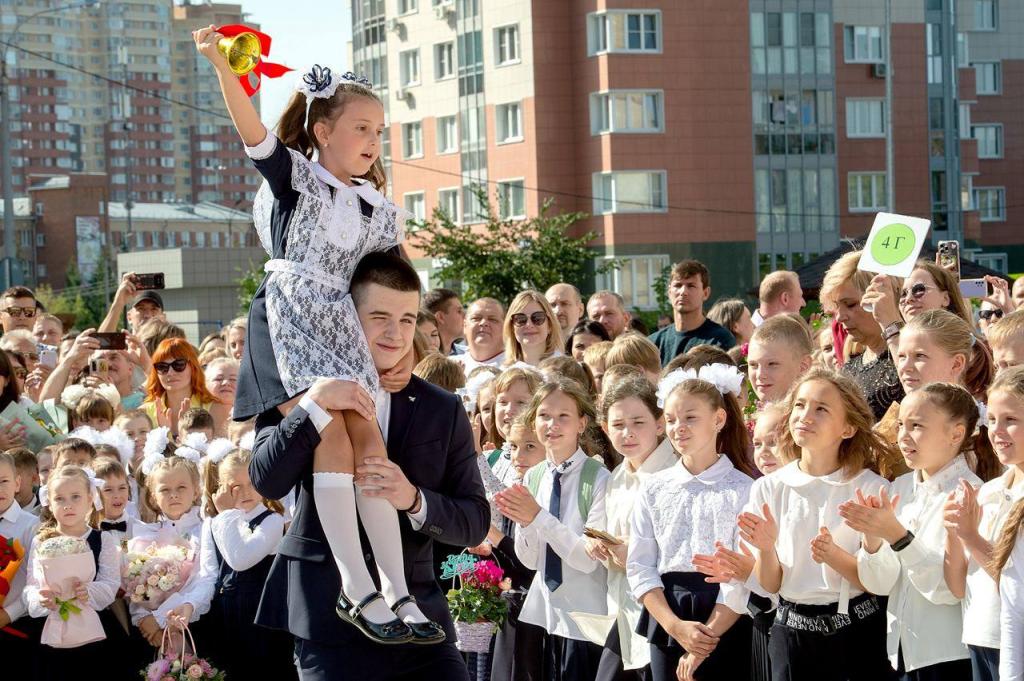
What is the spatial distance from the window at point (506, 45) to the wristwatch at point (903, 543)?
43953 millimetres

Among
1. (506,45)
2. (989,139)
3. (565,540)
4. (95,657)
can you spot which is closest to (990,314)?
(565,540)

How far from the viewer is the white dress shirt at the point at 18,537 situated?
25.3ft

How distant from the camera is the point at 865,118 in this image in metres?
52.3

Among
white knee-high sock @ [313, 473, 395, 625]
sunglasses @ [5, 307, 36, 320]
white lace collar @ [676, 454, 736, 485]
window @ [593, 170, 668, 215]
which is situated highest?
window @ [593, 170, 668, 215]

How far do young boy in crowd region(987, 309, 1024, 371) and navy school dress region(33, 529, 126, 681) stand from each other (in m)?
4.71

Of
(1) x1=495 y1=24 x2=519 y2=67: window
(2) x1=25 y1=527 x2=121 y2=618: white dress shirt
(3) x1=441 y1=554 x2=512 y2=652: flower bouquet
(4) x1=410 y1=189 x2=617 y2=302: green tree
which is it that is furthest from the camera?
(1) x1=495 y1=24 x2=519 y2=67: window

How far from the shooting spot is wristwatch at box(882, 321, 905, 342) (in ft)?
22.6

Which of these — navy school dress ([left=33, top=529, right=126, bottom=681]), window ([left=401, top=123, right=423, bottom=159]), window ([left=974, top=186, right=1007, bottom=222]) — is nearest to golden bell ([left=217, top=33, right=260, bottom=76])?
navy school dress ([left=33, top=529, right=126, bottom=681])

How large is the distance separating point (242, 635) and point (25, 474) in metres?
1.74

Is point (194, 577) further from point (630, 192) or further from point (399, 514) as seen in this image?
point (630, 192)

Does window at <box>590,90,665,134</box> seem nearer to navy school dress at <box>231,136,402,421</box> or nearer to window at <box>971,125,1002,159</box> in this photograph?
window at <box>971,125,1002,159</box>

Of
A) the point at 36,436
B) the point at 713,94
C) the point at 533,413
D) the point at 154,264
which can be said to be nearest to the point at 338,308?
the point at 533,413

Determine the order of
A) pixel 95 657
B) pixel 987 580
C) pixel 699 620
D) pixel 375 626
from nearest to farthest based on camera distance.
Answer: pixel 375 626 < pixel 987 580 < pixel 699 620 < pixel 95 657

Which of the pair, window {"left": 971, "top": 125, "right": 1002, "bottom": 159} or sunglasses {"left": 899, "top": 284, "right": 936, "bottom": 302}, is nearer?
sunglasses {"left": 899, "top": 284, "right": 936, "bottom": 302}
